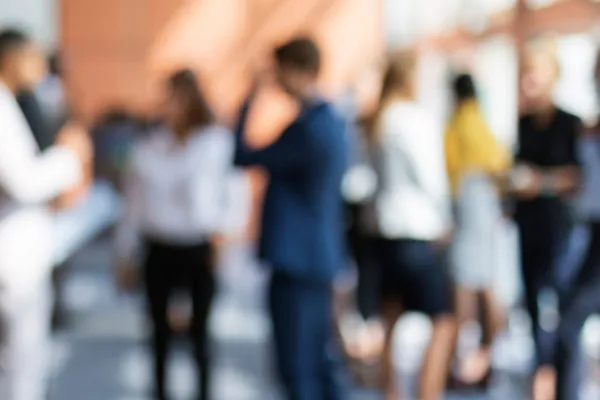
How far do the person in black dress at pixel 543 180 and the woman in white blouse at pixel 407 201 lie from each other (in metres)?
0.33

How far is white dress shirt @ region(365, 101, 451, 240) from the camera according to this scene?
3.97 m

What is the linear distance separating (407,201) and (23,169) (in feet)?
4.90

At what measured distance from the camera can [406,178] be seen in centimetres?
400

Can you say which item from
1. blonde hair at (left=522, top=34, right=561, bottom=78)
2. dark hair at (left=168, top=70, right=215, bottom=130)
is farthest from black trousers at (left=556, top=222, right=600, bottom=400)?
dark hair at (left=168, top=70, right=215, bottom=130)

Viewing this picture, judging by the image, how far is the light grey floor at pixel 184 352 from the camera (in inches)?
197

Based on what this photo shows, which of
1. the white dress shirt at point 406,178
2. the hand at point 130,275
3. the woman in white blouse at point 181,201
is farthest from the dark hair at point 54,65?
the white dress shirt at point 406,178

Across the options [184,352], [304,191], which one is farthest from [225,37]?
[304,191]

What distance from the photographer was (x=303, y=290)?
11.2 feet

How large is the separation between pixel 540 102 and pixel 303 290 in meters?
1.28

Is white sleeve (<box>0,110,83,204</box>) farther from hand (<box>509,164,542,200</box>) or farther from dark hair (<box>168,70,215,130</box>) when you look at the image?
hand (<box>509,164,542,200</box>)

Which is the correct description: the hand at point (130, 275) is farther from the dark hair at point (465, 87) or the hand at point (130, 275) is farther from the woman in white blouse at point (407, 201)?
the dark hair at point (465, 87)

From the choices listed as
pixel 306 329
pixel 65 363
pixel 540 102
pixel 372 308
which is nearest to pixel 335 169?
pixel 306 329

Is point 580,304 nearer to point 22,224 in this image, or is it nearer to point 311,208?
point 311,208

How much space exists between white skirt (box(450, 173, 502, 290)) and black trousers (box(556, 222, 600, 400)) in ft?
4.34
